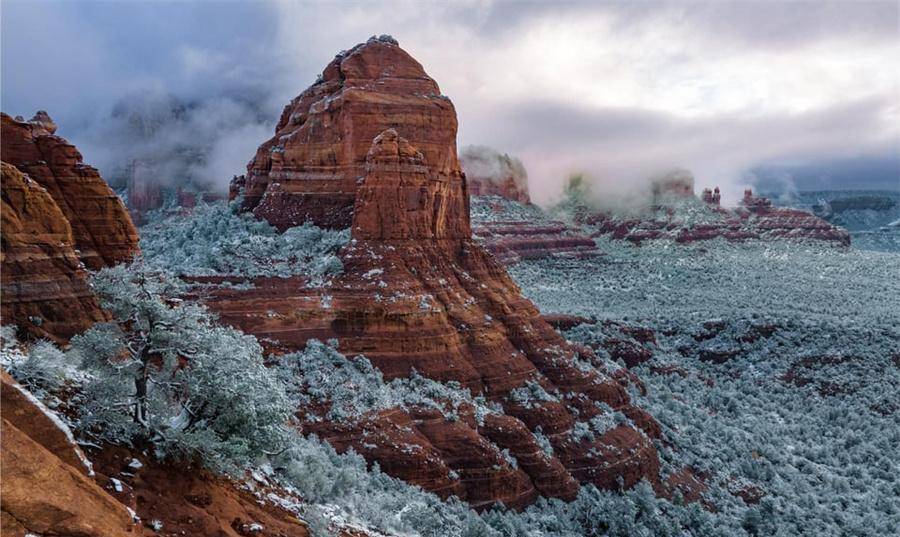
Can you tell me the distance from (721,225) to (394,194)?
127614 mm

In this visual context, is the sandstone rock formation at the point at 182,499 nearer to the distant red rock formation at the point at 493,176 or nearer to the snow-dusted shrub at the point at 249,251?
the snow-dusted shrub at the point at 249,251

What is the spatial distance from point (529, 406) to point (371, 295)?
350 inches

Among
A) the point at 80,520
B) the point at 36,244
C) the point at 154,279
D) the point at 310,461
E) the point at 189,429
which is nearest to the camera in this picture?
the point at 80,520

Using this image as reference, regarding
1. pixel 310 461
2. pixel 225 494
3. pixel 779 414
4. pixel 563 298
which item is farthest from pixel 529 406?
pixel 563 298

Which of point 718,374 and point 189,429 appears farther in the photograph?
point 718,374

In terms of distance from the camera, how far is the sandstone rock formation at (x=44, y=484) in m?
10.6

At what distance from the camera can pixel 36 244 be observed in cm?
1866

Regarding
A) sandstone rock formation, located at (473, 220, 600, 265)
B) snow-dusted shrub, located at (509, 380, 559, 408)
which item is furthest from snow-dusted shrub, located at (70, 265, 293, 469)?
sandstone rock formation, located at (473, 220, 600, 265)

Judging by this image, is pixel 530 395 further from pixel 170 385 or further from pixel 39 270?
pixel 39 270

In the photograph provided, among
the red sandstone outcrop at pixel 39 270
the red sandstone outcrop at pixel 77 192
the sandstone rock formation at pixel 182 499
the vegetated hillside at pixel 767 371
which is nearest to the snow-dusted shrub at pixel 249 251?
the red sandstone outcrop at pixel 77 192

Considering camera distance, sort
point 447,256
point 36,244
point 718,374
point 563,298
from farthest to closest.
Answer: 1. point 563,298
2. point 718,374
3. point 447,256
4. point 36,244

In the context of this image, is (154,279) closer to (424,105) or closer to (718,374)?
(424,105)

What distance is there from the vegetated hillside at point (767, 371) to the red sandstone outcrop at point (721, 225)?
15018 millimetres

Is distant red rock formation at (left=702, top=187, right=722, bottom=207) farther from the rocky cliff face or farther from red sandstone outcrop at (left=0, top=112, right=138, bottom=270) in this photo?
red sandstone outcrop at (left=0, top=112, right=138, bottom=270)
